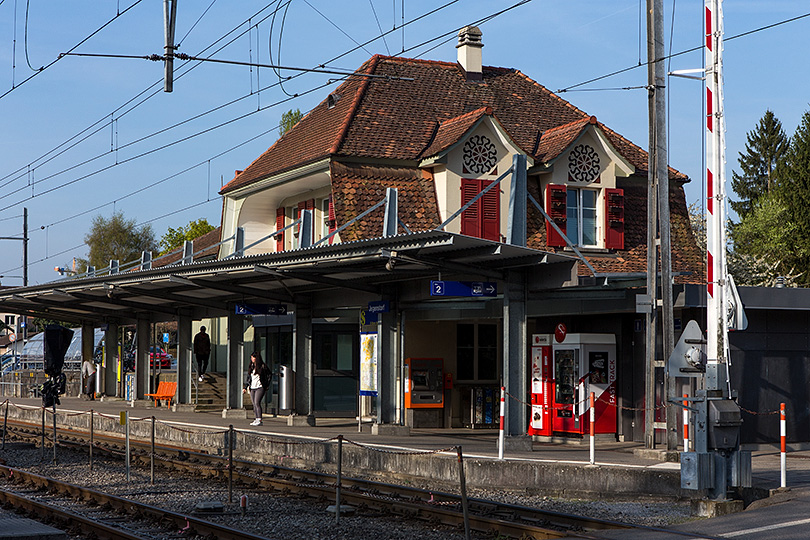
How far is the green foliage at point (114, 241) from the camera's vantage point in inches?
3597

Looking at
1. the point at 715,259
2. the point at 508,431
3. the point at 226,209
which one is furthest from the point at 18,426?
the point at 715,259

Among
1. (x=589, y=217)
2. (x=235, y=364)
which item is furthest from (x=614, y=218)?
(x=235, y=364)

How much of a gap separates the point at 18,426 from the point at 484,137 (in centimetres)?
1584

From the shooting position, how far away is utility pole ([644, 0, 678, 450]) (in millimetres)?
17062

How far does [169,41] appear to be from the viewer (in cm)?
1532

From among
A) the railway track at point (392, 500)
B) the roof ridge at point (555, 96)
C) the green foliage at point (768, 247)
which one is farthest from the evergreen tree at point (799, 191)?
A: the railway track at point (392, 500)

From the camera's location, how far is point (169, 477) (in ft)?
58.1

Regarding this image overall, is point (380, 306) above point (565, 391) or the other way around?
above

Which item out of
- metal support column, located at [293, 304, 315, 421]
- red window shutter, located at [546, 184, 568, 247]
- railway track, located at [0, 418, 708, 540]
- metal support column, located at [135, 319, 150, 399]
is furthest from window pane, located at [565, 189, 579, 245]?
metal support column, located at [135, 319, 150, 399]

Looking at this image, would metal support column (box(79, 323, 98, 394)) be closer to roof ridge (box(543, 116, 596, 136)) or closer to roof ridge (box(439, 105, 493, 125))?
roof ridge (box(439, 105, 493, 125))

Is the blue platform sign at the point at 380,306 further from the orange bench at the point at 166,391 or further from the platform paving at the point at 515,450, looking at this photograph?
the orange bench at the point at 166,391

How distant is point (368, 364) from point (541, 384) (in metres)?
3.98

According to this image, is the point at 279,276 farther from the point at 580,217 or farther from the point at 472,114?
the point at 580,217

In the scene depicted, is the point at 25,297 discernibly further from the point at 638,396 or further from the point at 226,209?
the point at 638,396
